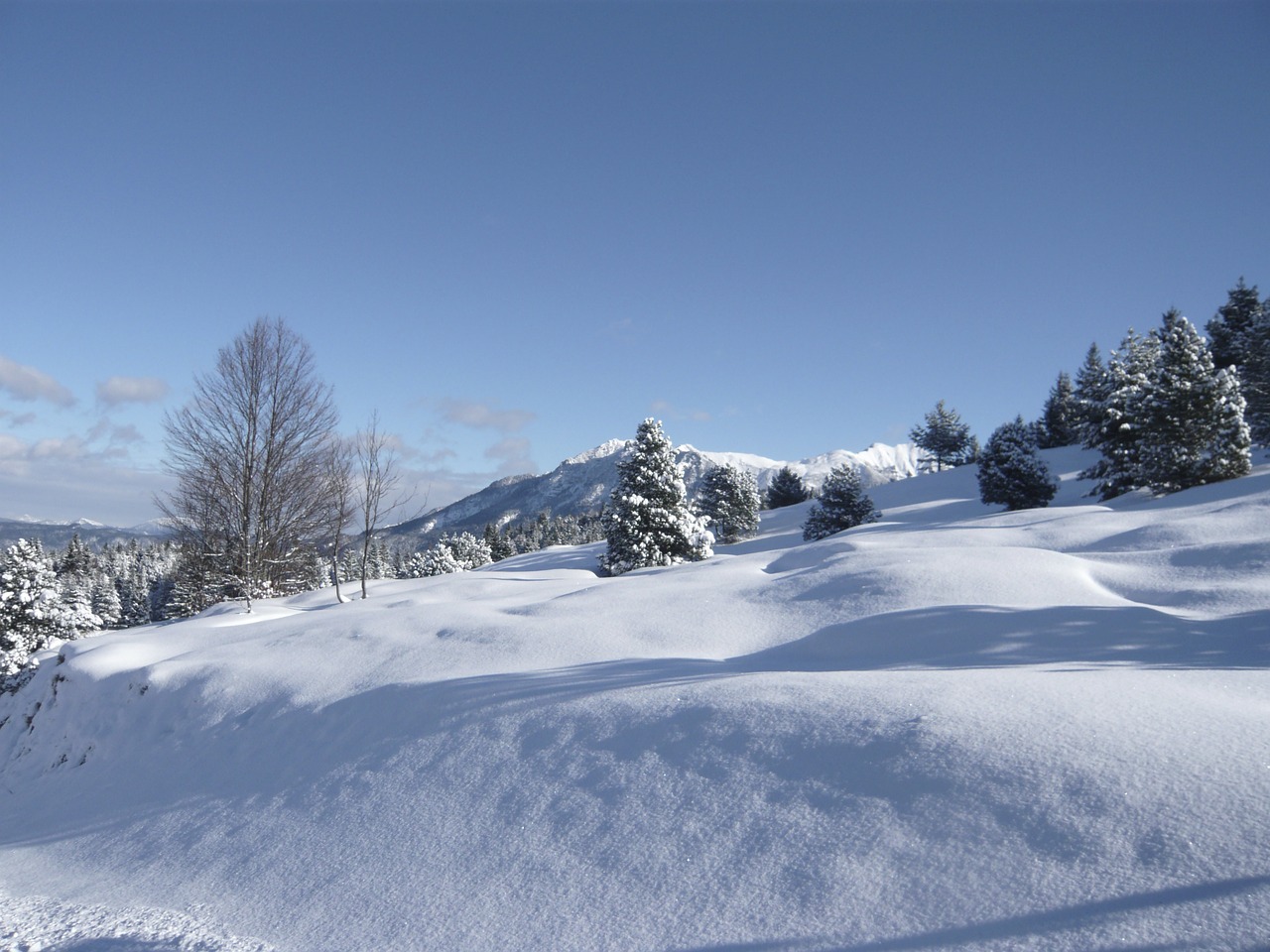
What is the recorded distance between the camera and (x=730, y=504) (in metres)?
41.1

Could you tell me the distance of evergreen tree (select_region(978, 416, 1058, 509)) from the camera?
1104 inches

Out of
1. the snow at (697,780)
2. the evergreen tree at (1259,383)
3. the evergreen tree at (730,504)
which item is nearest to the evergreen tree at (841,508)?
the evergreen tree at (730,504)

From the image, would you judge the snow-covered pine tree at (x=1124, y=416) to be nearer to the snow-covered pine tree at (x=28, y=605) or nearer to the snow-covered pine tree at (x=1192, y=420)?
the snow-covered pine tree at (x=1192, y=420)

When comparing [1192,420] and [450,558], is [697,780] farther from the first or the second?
[450,558]

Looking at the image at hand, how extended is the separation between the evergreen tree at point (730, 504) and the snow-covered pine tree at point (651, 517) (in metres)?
15.0

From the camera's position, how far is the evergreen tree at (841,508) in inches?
1146

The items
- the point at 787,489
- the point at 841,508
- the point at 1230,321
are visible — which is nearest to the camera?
the point at 841,508

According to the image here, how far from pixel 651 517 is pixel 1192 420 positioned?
1820 centimetres

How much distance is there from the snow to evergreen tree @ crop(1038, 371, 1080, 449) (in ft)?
151

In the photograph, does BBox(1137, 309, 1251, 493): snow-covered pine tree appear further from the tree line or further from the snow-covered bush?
the snow-covered bush

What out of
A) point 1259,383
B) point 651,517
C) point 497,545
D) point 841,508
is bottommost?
point 841,508

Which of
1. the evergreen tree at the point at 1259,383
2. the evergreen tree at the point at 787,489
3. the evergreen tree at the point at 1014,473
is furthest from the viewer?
the evergreen tree at the point at 787,489

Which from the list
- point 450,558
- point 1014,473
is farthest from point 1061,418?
point 450,558

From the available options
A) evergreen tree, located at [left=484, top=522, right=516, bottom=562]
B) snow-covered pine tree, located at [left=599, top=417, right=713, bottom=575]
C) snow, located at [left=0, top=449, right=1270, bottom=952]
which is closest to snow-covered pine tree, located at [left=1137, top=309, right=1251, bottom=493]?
snow, located at [left=0, top=449, right=1270, bottom=952]
